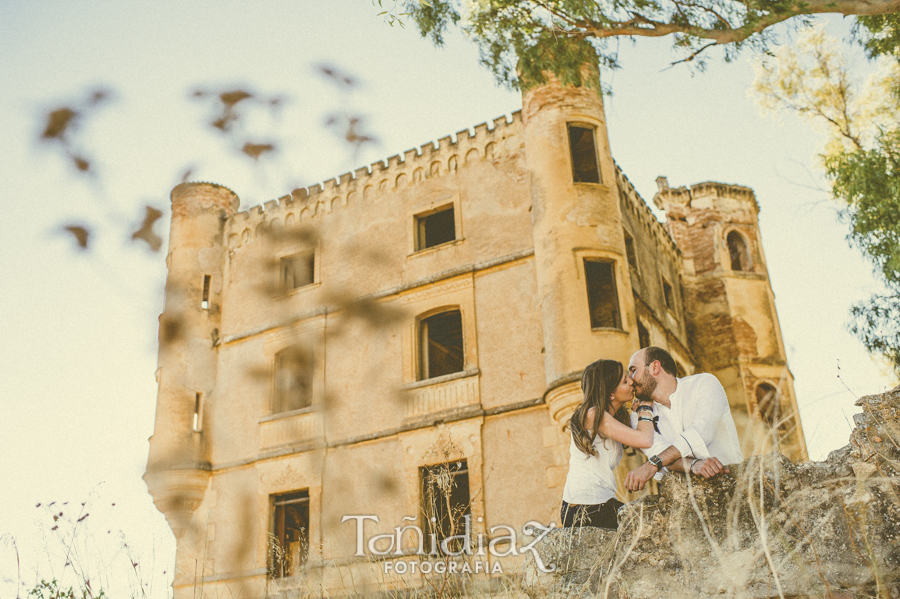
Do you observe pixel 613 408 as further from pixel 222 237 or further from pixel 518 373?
pixel 222 237

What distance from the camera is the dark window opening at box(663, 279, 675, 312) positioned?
18188 mm

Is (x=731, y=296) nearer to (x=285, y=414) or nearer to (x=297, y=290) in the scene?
(x=297, y=290)

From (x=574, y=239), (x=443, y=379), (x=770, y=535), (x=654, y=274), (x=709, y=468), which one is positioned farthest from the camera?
(x=654, y=274)

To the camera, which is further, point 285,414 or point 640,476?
point 285,414

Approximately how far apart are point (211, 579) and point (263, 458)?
8.42 feet

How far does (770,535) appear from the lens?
2.99 meters

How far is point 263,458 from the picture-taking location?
15.1 m

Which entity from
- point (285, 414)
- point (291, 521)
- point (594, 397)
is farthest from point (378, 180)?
point (594, 397)

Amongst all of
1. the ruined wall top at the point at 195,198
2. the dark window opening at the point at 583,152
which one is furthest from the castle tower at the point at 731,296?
the ruined wall top at the point at 195,198

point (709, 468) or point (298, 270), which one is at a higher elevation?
point (298, 270)

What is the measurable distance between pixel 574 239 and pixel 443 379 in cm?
355

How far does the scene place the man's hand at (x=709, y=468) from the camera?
125 inches

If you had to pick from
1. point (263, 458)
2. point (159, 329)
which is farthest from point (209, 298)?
point (263, 458)

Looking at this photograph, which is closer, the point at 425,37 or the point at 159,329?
the point at 425,37
